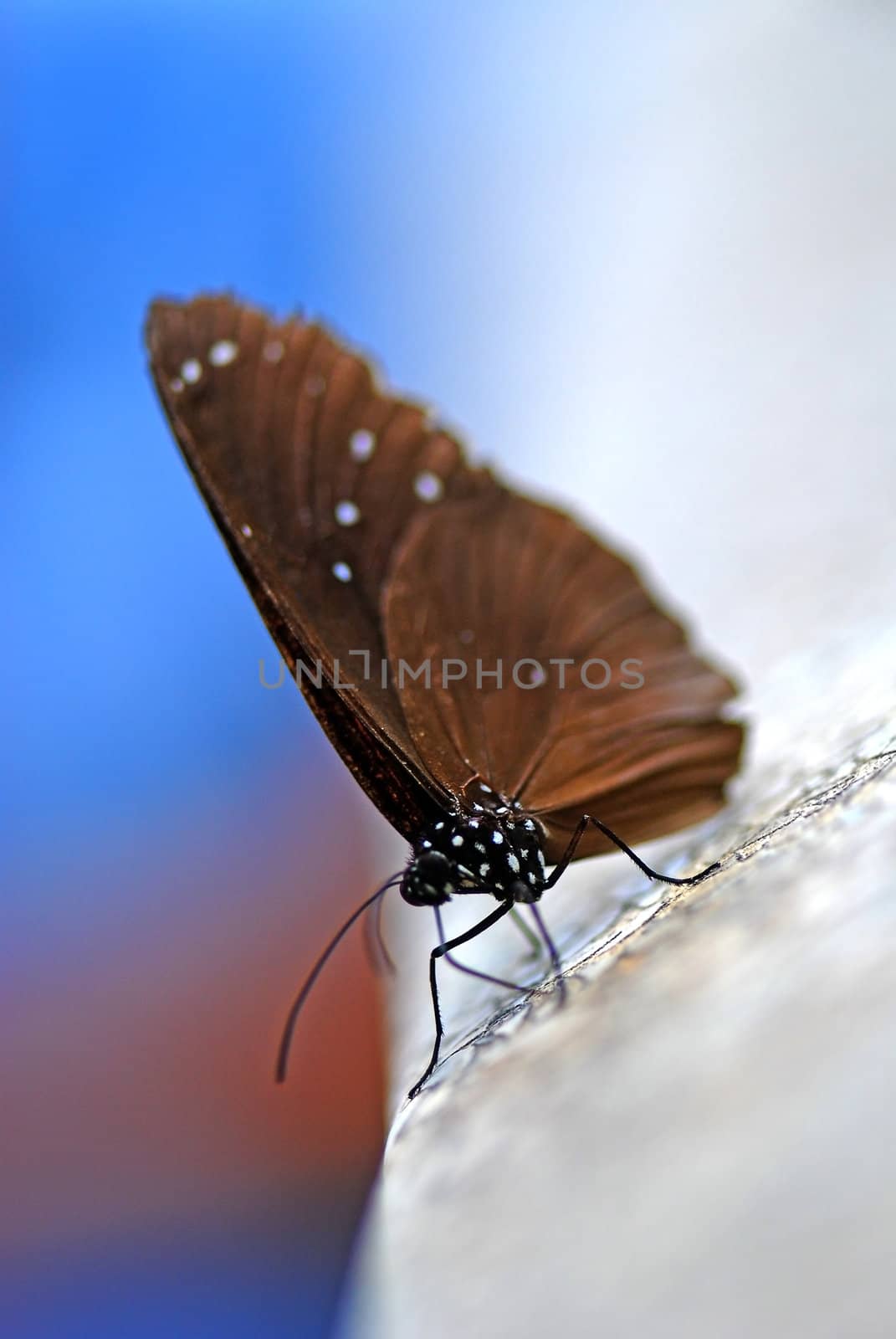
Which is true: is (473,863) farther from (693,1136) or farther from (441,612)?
(693,1136)

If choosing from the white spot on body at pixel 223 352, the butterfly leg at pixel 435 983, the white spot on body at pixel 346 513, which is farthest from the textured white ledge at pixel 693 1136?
the white spot on body at pixel 223 352

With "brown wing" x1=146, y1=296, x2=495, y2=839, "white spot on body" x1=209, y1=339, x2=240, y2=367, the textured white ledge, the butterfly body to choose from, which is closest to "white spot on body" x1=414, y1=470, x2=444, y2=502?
"brown wing" x1=146, y1=296, x2=495, y2=839

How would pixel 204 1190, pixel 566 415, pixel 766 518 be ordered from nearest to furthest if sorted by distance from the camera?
pixel 204 1190 → pixel 766 518 → pixel 566 415

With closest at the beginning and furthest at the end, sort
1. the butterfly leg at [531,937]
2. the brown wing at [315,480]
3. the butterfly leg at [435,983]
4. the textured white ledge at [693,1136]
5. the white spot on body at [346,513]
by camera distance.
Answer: the textured white ledge at [693,1136] < the butterfly leg at [435,983] < the brown wing at [315,480] < the butterfly leg at [531,937] < the white spot on body at [346,513]

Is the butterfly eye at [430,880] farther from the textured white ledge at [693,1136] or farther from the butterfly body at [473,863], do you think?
the textured white ledge at [693,1136]

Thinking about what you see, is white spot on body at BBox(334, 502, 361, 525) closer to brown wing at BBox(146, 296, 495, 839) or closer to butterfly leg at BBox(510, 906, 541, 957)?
brown wing at BBox(146, 296, 495, 839)

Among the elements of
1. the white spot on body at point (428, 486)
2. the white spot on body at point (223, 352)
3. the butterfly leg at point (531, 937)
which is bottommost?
the butterfly leg at point (531, 937)

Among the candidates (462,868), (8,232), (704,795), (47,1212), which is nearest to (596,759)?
(704,795)

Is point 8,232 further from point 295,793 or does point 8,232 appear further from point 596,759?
point 596,759
